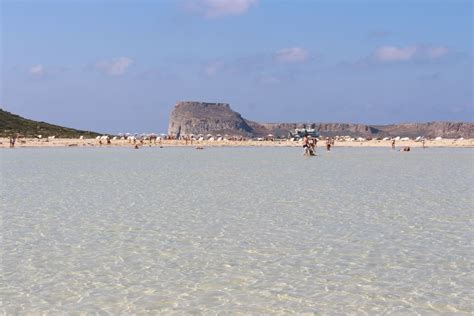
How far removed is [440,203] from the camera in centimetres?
2289

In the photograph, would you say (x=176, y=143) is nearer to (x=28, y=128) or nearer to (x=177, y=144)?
(x=177, y=144)

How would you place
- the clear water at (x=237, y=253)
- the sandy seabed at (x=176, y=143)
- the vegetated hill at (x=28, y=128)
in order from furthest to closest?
the vegetated hill at (x=28, y=128) < the sandy seabed at (x=176, y=143) < the clear water at (x=237, y=253)

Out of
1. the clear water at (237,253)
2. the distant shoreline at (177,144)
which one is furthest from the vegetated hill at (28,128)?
the clear water at (237,253)

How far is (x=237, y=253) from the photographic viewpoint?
13609mm

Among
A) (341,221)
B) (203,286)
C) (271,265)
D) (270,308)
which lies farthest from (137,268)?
(341,221)

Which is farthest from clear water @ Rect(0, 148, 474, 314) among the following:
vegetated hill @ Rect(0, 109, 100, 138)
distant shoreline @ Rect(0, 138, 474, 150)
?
vegetated hill @ Rect(0, 109, 100, 138)

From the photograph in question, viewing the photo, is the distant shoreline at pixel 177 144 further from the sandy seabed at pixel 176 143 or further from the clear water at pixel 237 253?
the clear water at pixel 237 253

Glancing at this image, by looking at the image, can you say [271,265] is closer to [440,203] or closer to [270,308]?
[270,308]

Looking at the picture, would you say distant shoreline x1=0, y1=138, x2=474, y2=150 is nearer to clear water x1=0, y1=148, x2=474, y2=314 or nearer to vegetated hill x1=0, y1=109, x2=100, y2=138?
vegetated hill x1=0, y1=109, x2=100, y2=138

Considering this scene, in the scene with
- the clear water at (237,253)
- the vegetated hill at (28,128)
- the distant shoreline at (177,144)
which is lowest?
the clear water at (237,253)

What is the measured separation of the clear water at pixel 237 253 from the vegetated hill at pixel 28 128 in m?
102

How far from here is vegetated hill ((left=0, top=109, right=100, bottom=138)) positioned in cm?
12216

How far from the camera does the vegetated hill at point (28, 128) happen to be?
122156 millimetres

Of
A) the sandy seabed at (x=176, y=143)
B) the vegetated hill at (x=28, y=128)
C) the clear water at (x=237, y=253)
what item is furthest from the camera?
the vegetated hill at (x=28, y=128)
